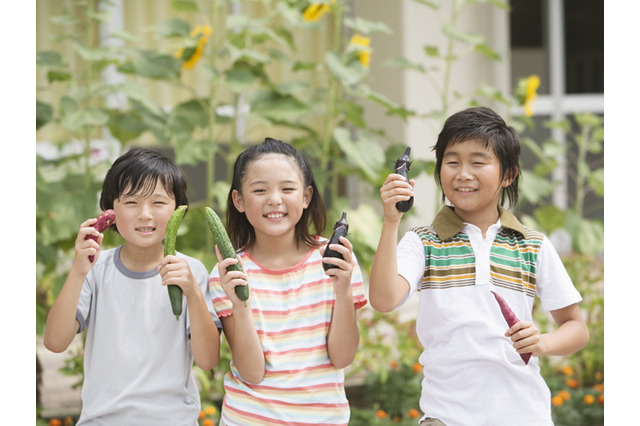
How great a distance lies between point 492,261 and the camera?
2.18m

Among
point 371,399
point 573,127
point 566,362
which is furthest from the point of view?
point 573,127

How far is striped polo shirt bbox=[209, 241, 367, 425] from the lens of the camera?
213 centimetres

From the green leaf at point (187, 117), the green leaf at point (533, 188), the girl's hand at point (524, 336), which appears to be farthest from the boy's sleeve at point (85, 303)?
the green leaf at point (533, 188)

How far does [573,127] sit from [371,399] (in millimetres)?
4159

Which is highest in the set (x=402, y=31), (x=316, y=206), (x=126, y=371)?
(x=402, y=31)

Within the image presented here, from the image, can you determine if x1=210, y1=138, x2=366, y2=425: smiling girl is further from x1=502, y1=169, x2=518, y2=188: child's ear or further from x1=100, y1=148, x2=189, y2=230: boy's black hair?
x1=502, y1=169, x2=518, y2=188: child's ear

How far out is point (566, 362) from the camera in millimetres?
4629

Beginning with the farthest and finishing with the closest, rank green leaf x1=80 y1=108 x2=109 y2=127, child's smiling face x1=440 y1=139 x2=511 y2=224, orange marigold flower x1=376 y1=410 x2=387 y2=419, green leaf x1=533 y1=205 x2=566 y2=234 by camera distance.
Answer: green leaf x1=533 y1=205 x2=566 y2=234
orange marigold flower x1=376 y1=410 x2=387 y2=419
green leaf x1=80 y1=108 x2=109 y2=127
child's smiling face x1=440 y1=139 x2=511 y2=224

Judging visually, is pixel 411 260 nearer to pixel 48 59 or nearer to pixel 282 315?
pixel 282 315

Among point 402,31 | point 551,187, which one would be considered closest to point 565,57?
point 402,31

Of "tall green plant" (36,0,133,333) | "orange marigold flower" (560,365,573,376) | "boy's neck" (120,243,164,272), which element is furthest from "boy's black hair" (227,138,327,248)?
"orange marigold flower" (560,365,573,376)

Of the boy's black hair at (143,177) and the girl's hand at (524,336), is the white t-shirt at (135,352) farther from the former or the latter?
the girl's hand at (524,336)

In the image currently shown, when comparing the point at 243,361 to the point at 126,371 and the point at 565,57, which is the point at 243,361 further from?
the point at 565,57

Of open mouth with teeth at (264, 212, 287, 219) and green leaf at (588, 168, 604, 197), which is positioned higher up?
green leaf at (588, 168, 604, 197)
